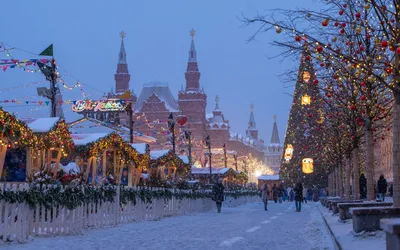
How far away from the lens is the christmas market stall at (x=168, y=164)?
3778cm

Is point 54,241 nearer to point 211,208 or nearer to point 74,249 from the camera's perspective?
point 74,249

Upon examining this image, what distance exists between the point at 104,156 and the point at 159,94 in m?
98.2

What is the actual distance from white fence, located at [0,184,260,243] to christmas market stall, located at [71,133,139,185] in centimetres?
190

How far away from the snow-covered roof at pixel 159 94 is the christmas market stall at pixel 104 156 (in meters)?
91.2

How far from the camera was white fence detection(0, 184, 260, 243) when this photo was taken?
1302cm

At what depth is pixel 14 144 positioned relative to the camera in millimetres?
20953

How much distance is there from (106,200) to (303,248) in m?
8.86

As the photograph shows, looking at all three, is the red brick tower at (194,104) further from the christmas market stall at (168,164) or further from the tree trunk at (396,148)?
the tree trunk at (396,148)

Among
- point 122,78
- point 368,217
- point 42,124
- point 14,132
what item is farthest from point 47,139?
point 122,78

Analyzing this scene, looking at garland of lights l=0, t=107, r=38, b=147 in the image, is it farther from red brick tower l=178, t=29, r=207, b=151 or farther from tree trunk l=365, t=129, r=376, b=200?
red brick tower l=178, t=29, r=207, b=151

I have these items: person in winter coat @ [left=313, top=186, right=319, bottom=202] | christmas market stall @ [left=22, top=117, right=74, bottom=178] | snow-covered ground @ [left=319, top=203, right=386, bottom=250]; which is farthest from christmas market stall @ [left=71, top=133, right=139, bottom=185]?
person in winter coat @ [left=313, top=186, right=319, bottom=202]

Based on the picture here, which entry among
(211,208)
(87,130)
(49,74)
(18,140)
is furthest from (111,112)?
(18,140)

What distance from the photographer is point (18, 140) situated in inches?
814

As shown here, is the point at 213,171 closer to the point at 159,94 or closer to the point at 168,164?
the point at 168,164
